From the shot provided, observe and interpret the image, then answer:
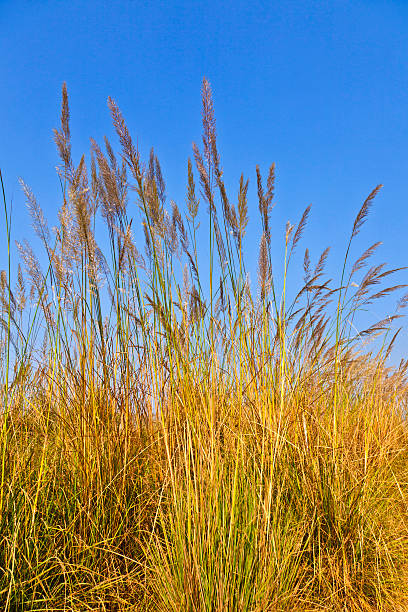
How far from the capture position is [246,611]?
5.11 ft

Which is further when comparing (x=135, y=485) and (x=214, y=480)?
(x=135, y=485)

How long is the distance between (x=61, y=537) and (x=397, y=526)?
6.03ft

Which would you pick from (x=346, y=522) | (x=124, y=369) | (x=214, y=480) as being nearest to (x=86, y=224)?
(x=124, y=369)

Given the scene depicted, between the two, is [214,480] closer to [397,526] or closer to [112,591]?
[112,591]

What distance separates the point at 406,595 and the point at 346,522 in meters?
0.41

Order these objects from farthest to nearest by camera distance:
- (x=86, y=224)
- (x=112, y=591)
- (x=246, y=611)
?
(x=86, y=224) < (x=112, y=591) < (x=246, y=611)

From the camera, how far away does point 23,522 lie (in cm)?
192

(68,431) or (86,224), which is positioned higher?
(86,224)

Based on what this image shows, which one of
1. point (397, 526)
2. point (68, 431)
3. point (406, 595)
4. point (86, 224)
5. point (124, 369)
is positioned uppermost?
point (86, 224)

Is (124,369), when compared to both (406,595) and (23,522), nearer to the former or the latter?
(23,522)

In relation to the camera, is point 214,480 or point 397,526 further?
point 397,526

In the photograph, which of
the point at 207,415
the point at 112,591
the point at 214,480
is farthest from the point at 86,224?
the point at 112,591

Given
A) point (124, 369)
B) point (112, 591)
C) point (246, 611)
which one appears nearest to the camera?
point (246, 611)

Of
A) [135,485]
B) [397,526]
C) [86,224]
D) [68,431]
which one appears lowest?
[397,526]
